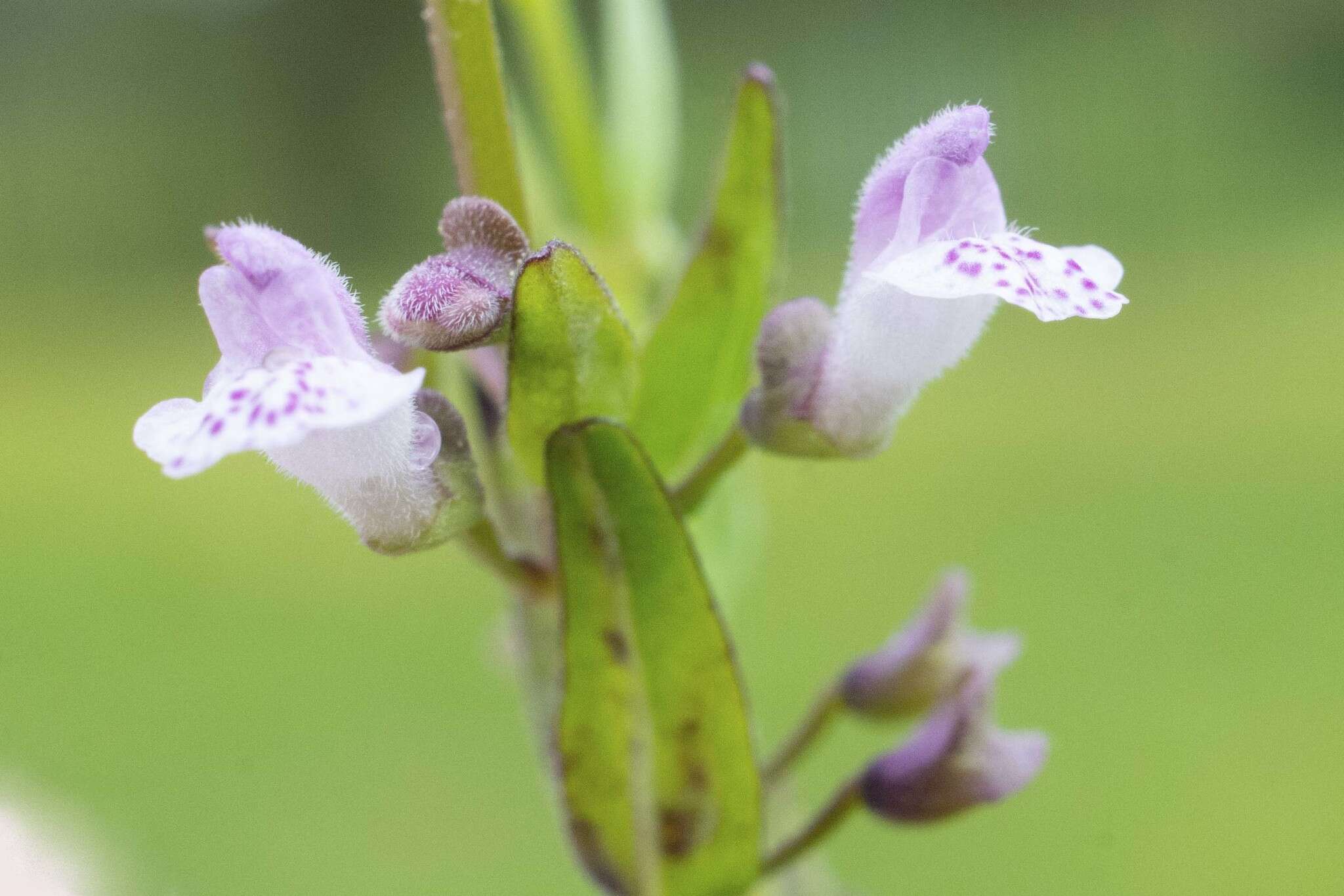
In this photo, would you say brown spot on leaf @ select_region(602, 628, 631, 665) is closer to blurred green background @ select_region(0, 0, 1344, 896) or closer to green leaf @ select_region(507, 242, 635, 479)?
green leaf @ select_region(507, 242, 635, 479)

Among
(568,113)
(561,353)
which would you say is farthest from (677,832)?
(568,113)

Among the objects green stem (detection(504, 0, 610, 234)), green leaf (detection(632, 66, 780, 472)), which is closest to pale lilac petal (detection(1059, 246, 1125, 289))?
green leaf (detection(632, 66, 780, 472))

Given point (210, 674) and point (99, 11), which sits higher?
point (99, 11)

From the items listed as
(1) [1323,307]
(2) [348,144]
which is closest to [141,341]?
(2) [348,144]

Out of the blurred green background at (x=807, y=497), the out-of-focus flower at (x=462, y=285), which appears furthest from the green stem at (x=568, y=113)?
the out-of-focus flower at (x=462, y=285)

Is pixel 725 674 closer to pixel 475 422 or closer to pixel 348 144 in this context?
pixel 475 422
